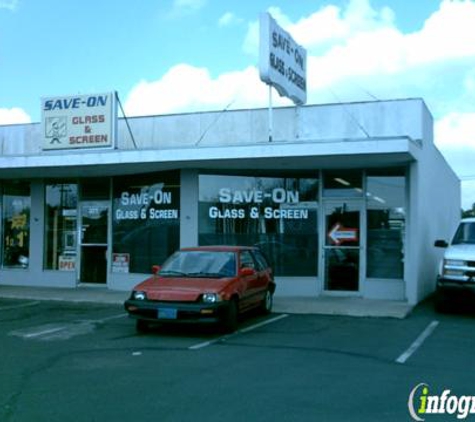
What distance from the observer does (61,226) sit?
1873 cm

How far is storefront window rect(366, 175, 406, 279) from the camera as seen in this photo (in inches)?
610

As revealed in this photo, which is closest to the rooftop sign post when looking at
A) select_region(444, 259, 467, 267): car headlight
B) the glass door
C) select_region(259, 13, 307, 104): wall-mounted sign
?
select_region(259, 13, 307, 104): wall-mounted sign

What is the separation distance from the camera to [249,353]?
8992mm

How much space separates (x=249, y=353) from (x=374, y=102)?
902cm

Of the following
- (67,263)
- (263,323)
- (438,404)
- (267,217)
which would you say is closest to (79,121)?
(67,263)

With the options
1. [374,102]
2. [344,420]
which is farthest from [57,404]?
[374,102]

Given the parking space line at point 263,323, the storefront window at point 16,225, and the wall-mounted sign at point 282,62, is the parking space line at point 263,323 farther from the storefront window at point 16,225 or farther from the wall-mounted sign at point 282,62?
the storefront window at point 16,225

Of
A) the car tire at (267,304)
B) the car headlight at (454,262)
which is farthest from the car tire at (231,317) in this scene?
the car headlight at (454,262)

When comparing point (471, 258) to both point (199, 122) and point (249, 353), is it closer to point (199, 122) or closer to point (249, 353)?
point (249, 353)

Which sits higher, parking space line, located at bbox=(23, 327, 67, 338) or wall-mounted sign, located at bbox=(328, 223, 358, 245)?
wall-mounted sign, located at bbox=(328, 223, 358, 245)

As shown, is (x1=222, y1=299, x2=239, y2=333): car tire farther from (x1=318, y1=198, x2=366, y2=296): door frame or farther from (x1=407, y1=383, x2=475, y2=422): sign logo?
(x1=318, y1=198, x2=366, y2=296): door frame

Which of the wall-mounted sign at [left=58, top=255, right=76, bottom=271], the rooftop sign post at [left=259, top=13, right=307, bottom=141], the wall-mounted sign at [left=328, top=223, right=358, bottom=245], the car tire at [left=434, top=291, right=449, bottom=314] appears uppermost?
the rooftop sign post at [left=259, top=13, right=307, bottom=141]

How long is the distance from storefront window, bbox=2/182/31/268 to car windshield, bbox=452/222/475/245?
12.2 meters

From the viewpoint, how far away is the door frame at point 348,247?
15766 mm
